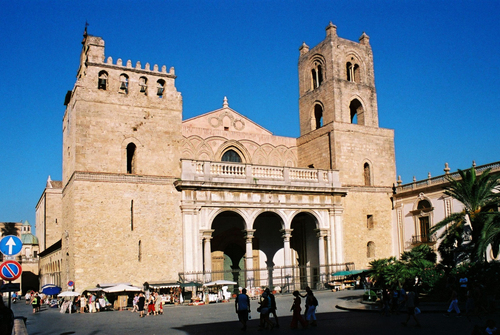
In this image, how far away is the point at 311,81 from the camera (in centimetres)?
3725

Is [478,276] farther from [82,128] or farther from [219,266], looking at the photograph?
[82,128]

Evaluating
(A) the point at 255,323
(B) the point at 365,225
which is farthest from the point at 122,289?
(B) the point at 365,225

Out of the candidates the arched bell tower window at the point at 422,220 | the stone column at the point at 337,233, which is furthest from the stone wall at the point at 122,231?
the arched bell tower window at the point at 422,220

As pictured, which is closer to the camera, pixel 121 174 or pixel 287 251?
pixel 121 174

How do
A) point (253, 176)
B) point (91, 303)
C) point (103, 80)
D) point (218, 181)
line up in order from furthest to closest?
point (253, 176)
point (218, 181)
point (103, 80)
point (91, 303)

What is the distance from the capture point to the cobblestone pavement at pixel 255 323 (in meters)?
14.5

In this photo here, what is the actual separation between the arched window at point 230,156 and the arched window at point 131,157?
6.49 m

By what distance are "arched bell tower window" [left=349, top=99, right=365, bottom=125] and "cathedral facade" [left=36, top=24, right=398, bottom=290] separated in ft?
0.30

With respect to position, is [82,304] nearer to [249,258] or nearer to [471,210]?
[249,258]

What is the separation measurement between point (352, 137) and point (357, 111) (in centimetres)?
309

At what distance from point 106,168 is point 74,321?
359 inches

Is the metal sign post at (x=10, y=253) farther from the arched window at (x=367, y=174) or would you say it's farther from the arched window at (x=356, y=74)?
the arched window at (x=356, y=74)

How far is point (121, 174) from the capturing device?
26891 millimetres

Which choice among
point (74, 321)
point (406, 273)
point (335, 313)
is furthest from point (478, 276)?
point (74, 321)
